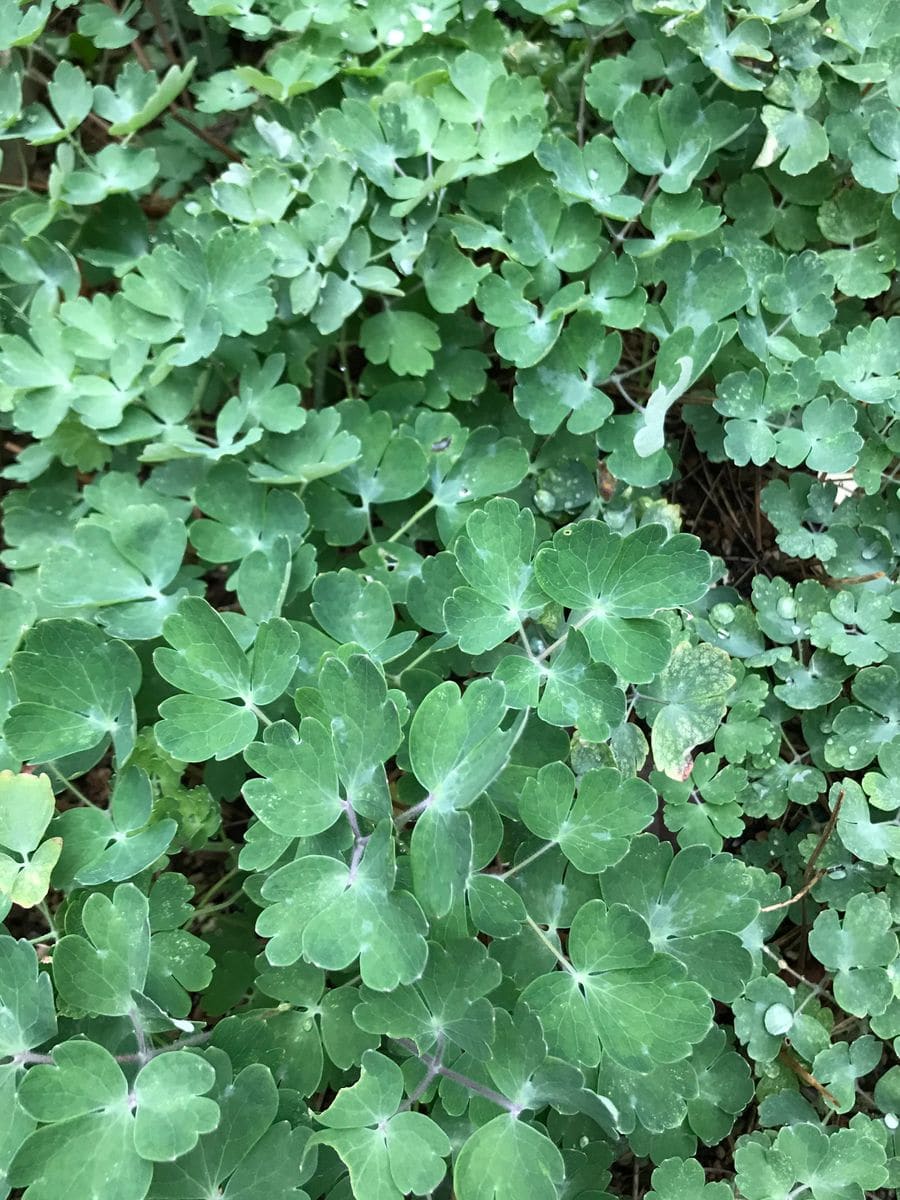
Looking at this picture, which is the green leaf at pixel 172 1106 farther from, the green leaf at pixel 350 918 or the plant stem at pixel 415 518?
the plant stem at pixel 415 518

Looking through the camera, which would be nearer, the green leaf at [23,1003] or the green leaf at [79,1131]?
the green leaf at [79,1131]

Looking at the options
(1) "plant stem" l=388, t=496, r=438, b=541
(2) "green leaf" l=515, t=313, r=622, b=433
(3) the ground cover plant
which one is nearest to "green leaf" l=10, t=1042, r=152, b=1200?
(3) the ground cover plant

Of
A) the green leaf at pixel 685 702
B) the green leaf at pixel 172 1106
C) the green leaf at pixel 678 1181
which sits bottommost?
the green leaf at pixel 678 1181

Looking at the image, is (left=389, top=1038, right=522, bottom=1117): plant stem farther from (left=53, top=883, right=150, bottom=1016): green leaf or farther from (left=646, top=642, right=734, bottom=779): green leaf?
(left=646, top=642, right=734, bottom=779): green leaf

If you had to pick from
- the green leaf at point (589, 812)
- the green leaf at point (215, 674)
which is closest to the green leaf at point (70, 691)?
the green leaf at point (215, 674)

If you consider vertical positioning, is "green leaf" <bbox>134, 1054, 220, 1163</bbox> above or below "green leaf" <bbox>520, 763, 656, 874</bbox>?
below

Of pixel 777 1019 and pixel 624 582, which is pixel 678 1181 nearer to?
pixel 777 1019

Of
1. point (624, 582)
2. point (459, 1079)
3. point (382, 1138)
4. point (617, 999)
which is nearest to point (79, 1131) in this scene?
point (382, 1138)

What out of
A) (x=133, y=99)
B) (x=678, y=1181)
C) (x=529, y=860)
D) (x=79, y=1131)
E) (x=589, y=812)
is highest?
(x=133, y=99)

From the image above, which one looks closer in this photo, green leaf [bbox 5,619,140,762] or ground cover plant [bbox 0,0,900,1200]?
ground cover plant [bbox 0,0,900,1200]
